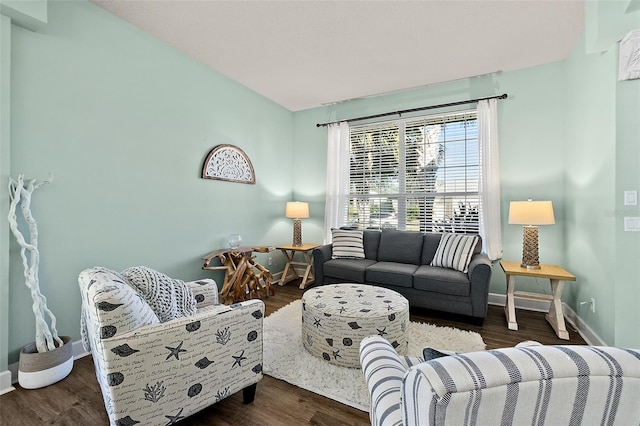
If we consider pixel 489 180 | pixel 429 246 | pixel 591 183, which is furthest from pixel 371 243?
pixel 591 183

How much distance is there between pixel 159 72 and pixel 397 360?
10.8 feet

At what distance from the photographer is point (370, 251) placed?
12.8 feet

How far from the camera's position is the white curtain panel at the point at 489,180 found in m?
3.46

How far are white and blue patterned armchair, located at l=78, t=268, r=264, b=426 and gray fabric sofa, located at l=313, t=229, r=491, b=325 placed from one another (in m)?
1.95

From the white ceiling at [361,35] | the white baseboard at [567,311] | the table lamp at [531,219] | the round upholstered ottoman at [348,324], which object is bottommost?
the white baseboard at [567,311]

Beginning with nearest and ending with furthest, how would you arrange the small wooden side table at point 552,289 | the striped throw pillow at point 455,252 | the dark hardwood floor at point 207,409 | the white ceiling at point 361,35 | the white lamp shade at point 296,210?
the dark hardwood floor at point 207,409 → the white ceiling at point 361,35 → the small wooden side table at point 552,289 → the striped throw pillow at point 455,252 → the white lamp shade at point 296,210

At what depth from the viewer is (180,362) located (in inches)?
56.6

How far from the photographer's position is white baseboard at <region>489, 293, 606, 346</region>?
2.44 metres

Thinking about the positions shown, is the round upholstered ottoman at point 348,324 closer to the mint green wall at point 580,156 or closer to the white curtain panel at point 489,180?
the mint green wall at point 580,156

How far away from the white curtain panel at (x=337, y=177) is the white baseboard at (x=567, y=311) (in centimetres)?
233

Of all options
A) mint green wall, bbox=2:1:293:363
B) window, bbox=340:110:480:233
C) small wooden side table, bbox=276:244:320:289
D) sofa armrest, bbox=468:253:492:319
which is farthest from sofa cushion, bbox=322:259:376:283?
mint green wall, bbox=2:1:293:363

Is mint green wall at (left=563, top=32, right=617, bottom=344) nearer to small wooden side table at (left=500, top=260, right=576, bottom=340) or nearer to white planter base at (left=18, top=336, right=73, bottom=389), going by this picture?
small wooden side table at (left=500, top=260, right=576, bottom=340)

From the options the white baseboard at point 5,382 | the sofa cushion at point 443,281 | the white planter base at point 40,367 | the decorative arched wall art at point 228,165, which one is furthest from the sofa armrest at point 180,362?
the decorative arched wall art at point 228,165

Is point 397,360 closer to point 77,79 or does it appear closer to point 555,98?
point 77,79
